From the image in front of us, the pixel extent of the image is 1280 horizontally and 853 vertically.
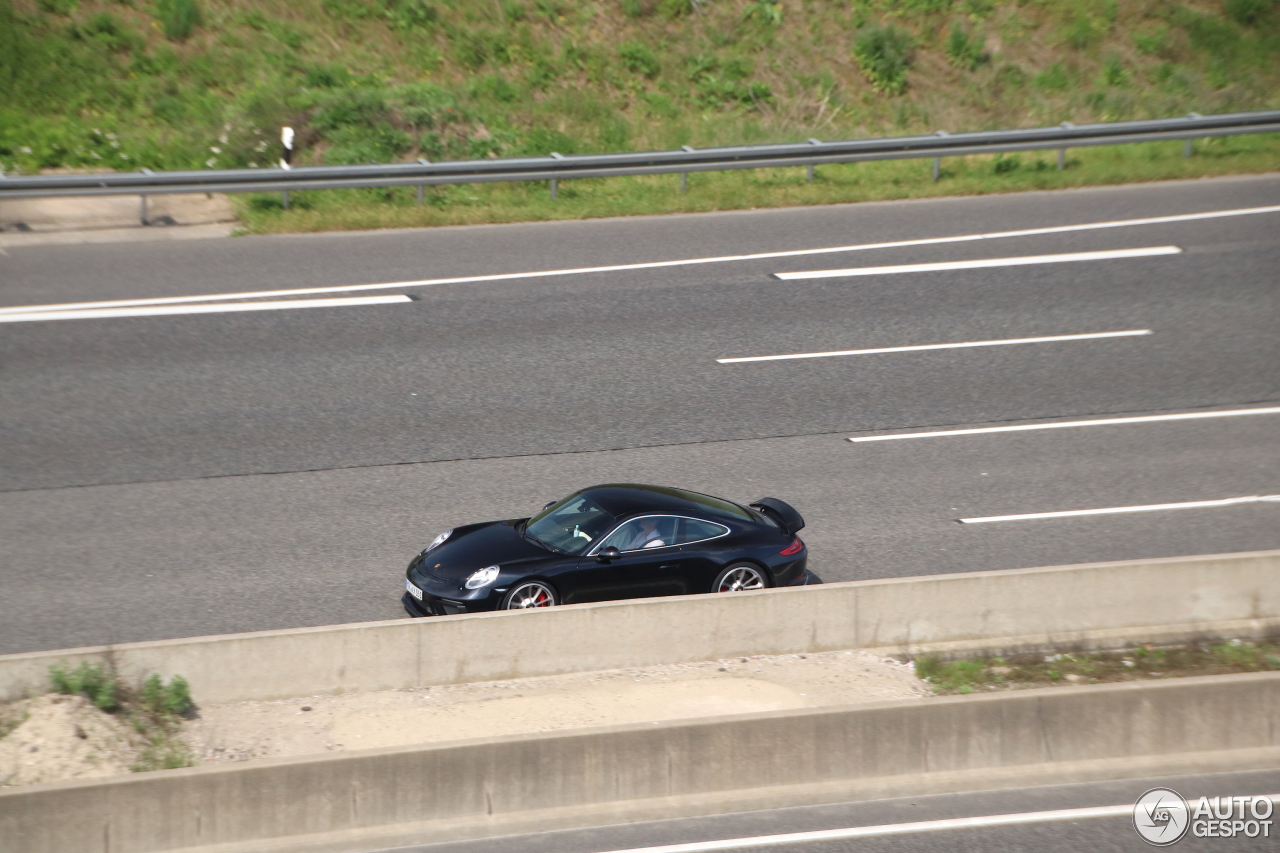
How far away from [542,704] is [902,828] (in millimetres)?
2931

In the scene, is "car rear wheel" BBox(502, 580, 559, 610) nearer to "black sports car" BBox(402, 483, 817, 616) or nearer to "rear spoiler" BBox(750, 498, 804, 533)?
"black sports car" BBox(402, 483, 817, 616)

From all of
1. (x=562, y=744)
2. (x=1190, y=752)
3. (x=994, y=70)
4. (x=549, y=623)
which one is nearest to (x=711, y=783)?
(x=562, y=744)

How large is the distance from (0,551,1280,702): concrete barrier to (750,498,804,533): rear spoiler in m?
0.97

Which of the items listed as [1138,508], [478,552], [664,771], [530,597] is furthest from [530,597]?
[1138,508]

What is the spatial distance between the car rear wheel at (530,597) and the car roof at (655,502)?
0.93 metres

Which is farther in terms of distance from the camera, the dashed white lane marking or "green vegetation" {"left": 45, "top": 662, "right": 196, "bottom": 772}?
the dashed white lane marking

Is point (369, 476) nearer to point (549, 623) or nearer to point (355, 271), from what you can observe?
point (549, 623)

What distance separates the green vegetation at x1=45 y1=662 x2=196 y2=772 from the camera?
8.68m

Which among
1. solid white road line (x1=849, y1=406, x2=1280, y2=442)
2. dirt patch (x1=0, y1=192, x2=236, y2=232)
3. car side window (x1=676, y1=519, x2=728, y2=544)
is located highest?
dirt patch (x1=0, y1=192, x2=236, y2=232)

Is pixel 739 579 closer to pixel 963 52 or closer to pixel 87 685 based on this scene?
pixel 87 685

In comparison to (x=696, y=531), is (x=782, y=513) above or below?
above

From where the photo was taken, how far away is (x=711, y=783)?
8.19m

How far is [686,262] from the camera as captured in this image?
18.1 m

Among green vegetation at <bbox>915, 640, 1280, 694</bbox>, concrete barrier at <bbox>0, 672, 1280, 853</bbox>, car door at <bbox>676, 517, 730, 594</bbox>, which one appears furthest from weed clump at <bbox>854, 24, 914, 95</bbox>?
concrete barrier at <bbox>0, 672, 1280, 853</bbox>
